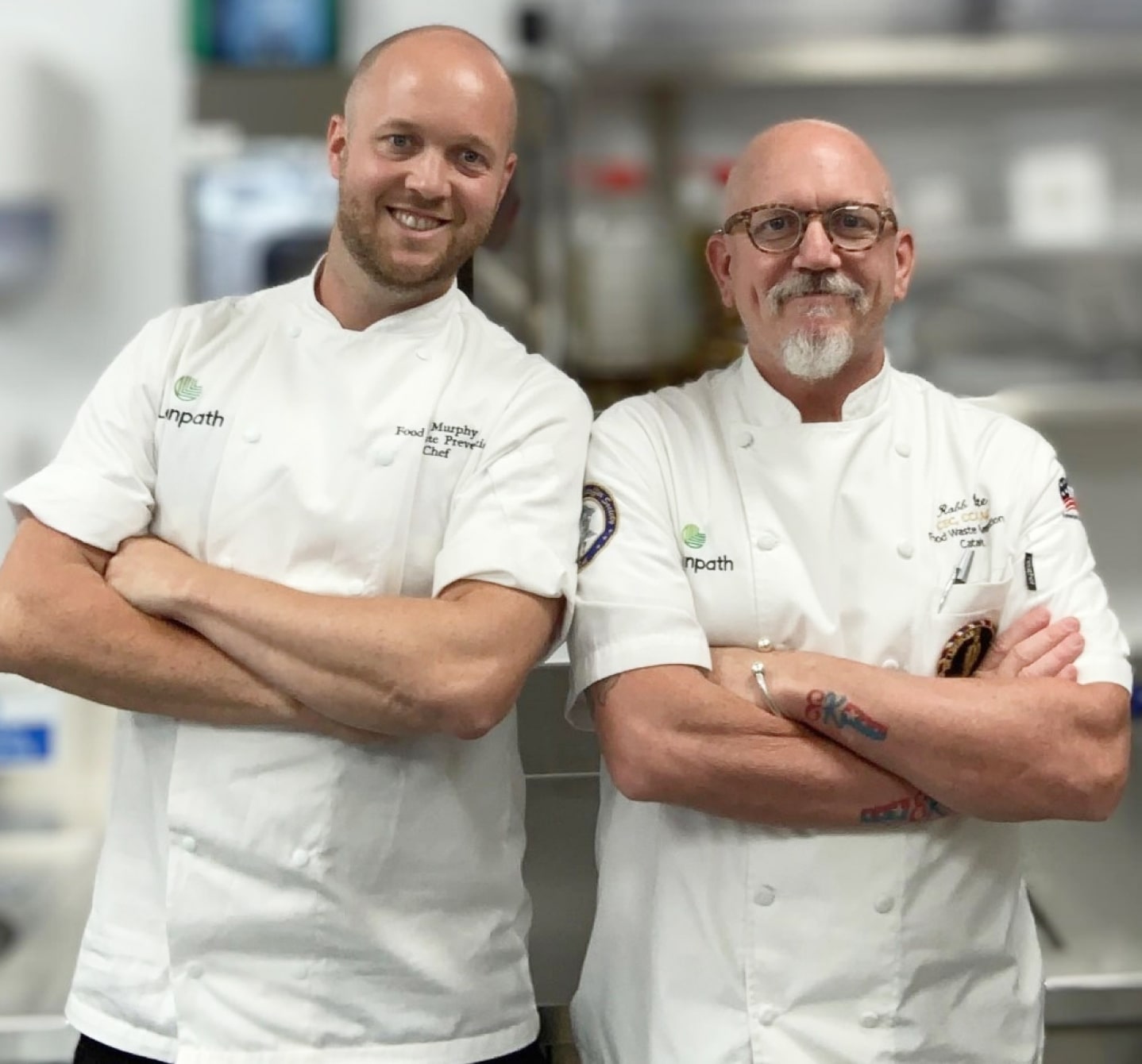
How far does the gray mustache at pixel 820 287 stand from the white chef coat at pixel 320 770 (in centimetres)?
24

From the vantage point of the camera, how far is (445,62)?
1204 millimetres

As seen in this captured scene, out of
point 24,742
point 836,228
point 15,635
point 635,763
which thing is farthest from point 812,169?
point 24,742

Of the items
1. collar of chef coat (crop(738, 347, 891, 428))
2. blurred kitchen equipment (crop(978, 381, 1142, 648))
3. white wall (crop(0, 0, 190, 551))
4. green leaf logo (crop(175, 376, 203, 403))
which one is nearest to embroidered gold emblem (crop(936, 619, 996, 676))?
collar of chef coat (crop(738, 347, 891, 428))

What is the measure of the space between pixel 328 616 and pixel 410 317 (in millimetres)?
322

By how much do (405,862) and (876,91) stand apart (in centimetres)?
203

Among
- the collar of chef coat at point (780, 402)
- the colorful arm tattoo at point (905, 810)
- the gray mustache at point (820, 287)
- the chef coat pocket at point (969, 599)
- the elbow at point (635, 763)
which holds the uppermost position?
the gray mustache at point (820, 287)

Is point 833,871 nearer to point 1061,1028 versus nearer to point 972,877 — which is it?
point 972,877

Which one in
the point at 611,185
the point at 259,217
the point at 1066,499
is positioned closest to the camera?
the point at 1066,499

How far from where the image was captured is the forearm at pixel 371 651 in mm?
1084

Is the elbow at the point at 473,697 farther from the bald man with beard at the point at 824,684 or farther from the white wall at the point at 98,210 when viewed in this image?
the white wall at the point at 98,210

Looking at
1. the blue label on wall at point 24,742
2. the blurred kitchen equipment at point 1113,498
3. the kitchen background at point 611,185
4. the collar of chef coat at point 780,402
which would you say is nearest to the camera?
the collar of chef coat at point 780,402

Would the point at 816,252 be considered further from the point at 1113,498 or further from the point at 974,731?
the point at 1113,498

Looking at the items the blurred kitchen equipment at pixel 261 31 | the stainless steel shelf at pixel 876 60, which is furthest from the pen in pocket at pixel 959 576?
the blurred kitchen equipment at pixel 261 31

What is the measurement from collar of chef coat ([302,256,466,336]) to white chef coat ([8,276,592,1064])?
0.06 ft
